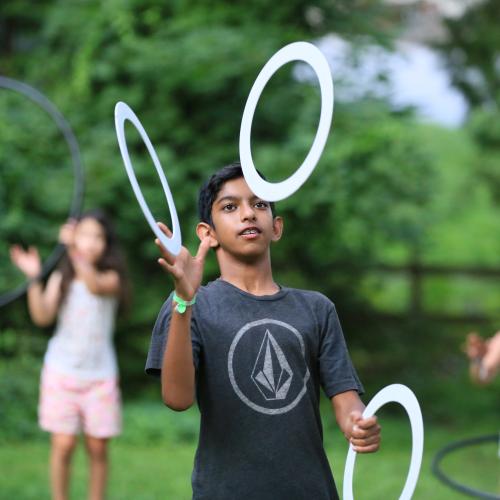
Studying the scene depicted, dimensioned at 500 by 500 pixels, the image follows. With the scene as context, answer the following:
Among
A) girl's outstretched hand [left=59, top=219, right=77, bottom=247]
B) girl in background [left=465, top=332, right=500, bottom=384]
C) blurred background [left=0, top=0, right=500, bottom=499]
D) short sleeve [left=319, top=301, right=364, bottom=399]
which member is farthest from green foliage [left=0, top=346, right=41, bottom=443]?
short sleeve [left=319, top=301, right=364, bottom=399]

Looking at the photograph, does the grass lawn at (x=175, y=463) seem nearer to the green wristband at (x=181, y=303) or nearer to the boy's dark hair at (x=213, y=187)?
the boy's dark hair at (x=213, y=187)

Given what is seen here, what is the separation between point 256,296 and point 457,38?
6.44 m

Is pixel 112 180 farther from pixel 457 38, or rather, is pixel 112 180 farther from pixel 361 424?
pixel 361 424

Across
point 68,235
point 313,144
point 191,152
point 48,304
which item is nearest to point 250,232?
point 313,144

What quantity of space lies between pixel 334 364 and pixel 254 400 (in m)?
0.23

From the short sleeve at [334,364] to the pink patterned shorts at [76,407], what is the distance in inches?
92.6

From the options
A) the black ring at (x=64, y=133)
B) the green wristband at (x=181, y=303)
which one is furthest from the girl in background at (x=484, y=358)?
the black ring at (x=64, y=133)

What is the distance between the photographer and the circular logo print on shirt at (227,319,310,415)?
6.81 ft

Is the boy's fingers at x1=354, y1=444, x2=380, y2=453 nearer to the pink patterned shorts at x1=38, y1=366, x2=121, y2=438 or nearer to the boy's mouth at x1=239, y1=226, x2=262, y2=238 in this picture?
the boy's mouth at x1=239, y1=226, x2=262, y2=238

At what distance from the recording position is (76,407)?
14.3 ft

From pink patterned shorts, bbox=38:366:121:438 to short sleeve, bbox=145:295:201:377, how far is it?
2337 mm

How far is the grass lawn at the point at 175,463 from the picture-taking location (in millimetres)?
5070

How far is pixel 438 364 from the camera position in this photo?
8828 millimetres

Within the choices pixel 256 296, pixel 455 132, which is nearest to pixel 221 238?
pixel 256 296
